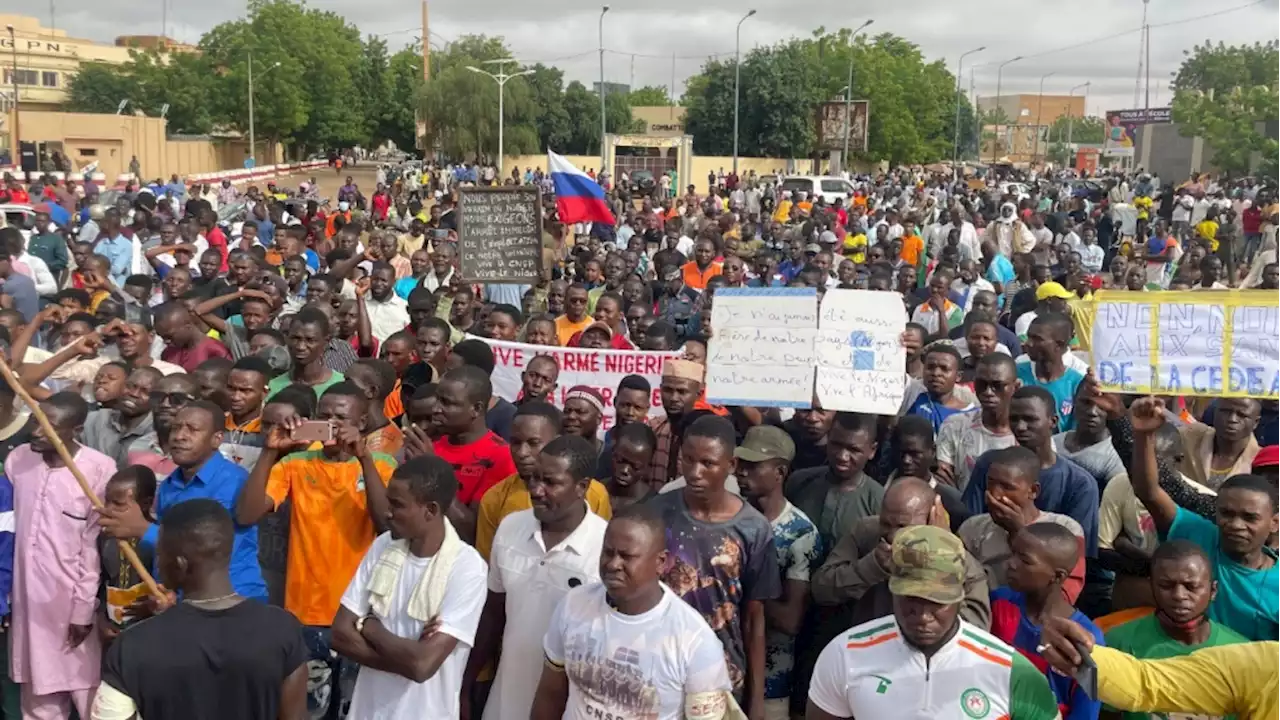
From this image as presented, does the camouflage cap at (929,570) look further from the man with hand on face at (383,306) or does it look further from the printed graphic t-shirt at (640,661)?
the man with hand on face at (383,306)

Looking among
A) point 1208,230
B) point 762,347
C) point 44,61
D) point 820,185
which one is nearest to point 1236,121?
point 820,185

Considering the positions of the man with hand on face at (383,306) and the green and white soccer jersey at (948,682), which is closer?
the green and white soccer jersey at (948,682)

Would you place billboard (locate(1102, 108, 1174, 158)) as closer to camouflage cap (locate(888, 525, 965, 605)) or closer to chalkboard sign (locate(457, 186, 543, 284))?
chalkboard sign (locate(457, 186, 543, 284))

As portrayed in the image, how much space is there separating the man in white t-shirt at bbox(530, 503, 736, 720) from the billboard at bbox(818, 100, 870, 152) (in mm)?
52439

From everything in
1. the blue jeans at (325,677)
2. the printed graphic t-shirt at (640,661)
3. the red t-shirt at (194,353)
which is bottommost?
the blue jeans at (325,677)

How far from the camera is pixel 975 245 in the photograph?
16344 mm

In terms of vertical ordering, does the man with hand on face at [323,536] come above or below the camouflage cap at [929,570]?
below

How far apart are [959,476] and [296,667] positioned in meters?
3.29

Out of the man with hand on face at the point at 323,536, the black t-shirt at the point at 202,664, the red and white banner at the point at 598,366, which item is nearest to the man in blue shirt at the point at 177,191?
the red and white banner at the point at 598,366

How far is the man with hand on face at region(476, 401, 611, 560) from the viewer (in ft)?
15.3

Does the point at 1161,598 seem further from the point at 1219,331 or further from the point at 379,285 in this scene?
the point at 379,285

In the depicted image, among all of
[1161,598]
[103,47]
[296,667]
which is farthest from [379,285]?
[103,47]

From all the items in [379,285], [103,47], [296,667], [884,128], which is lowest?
[296,667]

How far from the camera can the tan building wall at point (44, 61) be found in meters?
74.9
